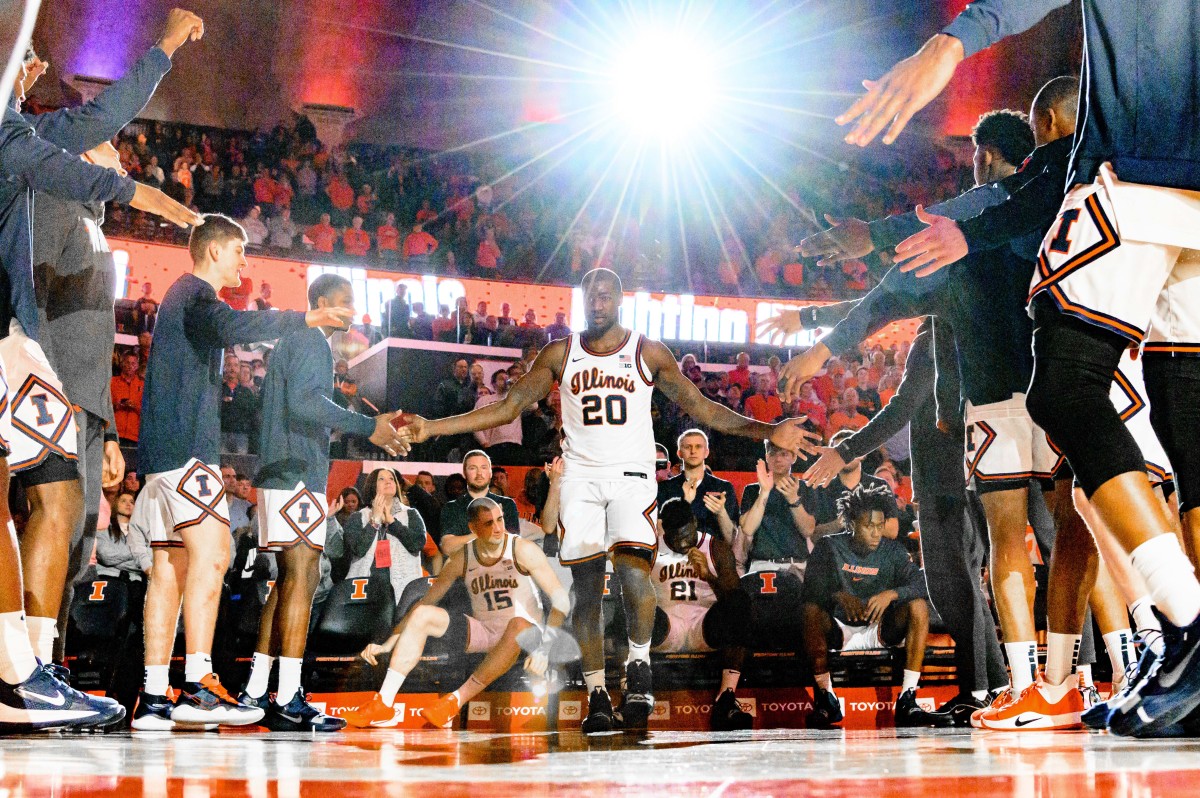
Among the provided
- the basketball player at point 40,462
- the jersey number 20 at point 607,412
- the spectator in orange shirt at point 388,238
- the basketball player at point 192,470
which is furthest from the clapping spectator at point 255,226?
the basketball player at point 40,462

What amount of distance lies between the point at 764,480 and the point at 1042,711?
2.97 m

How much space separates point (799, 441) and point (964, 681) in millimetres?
1424

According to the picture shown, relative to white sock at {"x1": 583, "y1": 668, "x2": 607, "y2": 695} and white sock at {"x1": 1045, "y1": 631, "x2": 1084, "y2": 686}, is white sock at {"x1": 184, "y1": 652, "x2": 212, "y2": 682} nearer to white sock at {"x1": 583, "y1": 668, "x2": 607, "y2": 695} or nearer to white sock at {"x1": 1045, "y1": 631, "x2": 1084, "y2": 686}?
white sock at {"x1": 583, "y1": 668, "x2": 607, "y2": 695}

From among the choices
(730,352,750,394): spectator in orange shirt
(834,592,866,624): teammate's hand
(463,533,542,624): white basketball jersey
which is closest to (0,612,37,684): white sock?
(463,533,542,624): white basketball jersey

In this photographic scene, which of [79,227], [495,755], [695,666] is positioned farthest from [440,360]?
[495,755]

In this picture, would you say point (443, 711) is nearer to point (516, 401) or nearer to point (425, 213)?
point (516, 401)

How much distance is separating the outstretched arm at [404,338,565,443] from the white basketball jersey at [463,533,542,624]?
3.47 ft

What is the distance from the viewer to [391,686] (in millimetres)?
5277

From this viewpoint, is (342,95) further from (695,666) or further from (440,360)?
(695,666)

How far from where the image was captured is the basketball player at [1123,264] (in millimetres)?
1979

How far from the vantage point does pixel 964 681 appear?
486cm

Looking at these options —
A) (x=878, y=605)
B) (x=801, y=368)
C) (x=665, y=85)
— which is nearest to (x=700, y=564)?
(x=878, y=605)

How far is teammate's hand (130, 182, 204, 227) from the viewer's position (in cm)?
402

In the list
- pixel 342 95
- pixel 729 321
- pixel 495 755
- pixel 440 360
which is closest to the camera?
pixel 495 755
